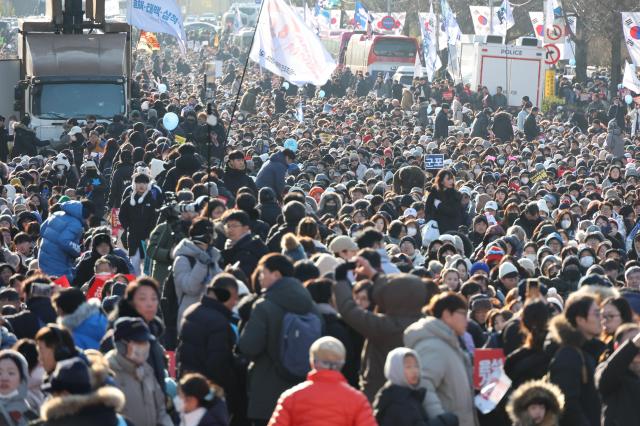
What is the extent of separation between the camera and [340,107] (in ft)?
150

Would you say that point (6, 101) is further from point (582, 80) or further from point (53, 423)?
point (582, 80)

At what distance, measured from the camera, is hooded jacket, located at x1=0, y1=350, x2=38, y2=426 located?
8.77m

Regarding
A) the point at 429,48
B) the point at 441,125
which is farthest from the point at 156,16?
the point at 429,48

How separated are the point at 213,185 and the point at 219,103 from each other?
3408 centimetres

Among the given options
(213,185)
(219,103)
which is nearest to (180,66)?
(219,103)

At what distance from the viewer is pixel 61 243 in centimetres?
1534

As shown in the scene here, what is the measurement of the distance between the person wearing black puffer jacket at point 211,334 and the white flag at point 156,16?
70.9 feet

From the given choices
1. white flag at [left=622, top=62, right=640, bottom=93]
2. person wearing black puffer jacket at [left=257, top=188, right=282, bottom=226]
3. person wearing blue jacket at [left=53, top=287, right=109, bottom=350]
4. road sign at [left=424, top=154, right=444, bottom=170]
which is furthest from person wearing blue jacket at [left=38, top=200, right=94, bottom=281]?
white flag at [left=622, top=62, right=640, bottom=93]

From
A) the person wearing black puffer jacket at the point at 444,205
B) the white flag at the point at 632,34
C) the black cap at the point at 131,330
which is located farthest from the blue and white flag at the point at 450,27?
the black cap at the point at 131,330

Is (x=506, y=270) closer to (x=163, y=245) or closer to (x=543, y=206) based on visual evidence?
(x=163, y=245)

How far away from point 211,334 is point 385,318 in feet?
3.63

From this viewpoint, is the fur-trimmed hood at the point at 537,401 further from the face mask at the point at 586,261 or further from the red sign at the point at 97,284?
the face mask at the point at 586,261

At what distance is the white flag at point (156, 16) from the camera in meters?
31.3

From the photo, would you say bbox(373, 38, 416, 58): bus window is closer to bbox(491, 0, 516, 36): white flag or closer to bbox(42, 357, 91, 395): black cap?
bbox(491, 0, 516, 36): white flag
